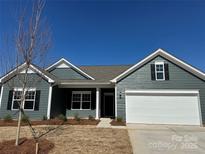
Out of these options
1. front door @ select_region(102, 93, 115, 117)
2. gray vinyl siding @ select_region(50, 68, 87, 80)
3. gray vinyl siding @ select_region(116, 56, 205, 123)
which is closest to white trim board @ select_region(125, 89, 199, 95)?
gray vinyl siding @ select_region(116, 56, 205, 123)

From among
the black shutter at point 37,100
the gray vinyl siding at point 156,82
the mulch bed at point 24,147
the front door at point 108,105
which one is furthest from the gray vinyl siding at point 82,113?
the mulch bed at point 24,147

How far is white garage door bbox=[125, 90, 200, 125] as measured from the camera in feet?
42.3

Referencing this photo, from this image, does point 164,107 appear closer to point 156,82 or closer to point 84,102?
point 156,82

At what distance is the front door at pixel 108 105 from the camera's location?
1692 centimetres

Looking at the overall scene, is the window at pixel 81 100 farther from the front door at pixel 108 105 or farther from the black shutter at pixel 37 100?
the black shutter at pixel 37 100

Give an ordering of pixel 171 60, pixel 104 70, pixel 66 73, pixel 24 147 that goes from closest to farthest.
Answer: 1. pixel 24 147
2. pixel 171 60
3. pixel 66 73
4. pixel 104 70

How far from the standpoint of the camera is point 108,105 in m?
17.0

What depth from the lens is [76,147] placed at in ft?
21.3

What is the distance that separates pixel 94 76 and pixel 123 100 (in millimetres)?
4990

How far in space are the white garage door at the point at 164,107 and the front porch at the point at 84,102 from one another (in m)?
3.45

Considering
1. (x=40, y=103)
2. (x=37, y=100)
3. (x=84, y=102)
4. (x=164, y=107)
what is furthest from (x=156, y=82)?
(x=37, y=100)

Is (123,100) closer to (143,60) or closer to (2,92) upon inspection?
(143,60)

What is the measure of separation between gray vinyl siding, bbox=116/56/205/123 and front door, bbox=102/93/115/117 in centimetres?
323

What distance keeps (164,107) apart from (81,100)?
7.50 m
